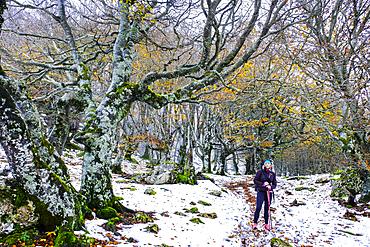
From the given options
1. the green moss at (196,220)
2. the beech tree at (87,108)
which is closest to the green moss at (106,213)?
the beech tree at (87,108)

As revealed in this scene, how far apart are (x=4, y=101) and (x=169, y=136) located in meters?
12.1

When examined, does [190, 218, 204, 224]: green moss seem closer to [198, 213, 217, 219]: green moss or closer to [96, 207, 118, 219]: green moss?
[198, 213, 217, 219]: green moss

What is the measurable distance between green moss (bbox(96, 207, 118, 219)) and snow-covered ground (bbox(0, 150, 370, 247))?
22 centimetres

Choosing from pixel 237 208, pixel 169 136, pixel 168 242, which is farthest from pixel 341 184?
pixel 169 136

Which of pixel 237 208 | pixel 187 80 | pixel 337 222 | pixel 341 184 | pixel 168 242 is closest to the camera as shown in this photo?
pixel 168 242

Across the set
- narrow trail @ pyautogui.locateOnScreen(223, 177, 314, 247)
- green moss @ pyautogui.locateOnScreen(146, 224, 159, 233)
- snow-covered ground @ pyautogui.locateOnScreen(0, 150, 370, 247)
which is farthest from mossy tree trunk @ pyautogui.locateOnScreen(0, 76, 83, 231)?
narrow trail @ pyautogui.locateOnScreen(223, 177, 314, 247)

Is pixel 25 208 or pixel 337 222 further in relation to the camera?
pixel 337 222

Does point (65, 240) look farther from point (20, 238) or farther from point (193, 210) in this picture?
point (193, 210)

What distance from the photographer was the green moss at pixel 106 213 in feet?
16.8

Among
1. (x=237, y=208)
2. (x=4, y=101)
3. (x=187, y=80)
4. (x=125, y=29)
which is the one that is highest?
(x=187, y=80)

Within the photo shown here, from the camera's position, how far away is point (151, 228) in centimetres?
505

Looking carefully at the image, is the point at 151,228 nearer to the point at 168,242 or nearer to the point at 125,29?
the point at 168,242

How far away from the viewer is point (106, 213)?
5168 mm

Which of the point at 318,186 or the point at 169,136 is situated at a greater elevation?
the point at 169,136
